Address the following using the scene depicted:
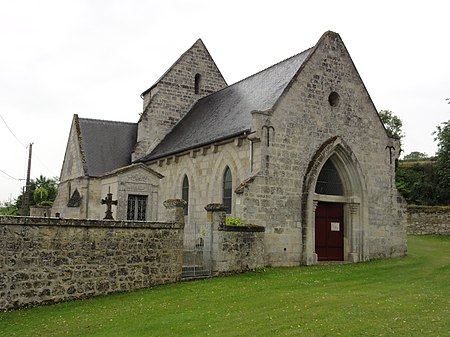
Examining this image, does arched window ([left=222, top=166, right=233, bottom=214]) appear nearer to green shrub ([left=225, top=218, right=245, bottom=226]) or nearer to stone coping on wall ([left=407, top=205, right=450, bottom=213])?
green shrub ([left=225, top=218, right=245, bottom=226])

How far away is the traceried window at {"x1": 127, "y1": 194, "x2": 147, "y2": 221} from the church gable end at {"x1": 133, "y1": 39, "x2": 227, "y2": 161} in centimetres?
728

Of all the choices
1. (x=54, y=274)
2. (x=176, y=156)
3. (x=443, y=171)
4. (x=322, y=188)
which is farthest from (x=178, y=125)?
(x=443, y=171)

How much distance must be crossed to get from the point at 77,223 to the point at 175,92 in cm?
1668

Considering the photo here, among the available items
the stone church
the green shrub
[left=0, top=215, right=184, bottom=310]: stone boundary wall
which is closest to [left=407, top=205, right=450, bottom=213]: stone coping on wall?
the stone church

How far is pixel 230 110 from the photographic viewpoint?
2272cm

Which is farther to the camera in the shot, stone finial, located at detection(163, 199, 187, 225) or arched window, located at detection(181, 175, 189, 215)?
arched window, located at detection(181, 175, 189, 215)

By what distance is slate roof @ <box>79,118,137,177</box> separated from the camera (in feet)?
91.5

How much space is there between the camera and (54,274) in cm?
1368

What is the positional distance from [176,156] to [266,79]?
5239 millimetres

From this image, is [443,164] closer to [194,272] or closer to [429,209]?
[429,209]

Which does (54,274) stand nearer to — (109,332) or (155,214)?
(109,332)

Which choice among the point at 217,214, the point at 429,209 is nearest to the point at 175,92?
the point at 217,214

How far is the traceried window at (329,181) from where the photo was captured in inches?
811

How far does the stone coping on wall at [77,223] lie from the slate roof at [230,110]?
513cm
